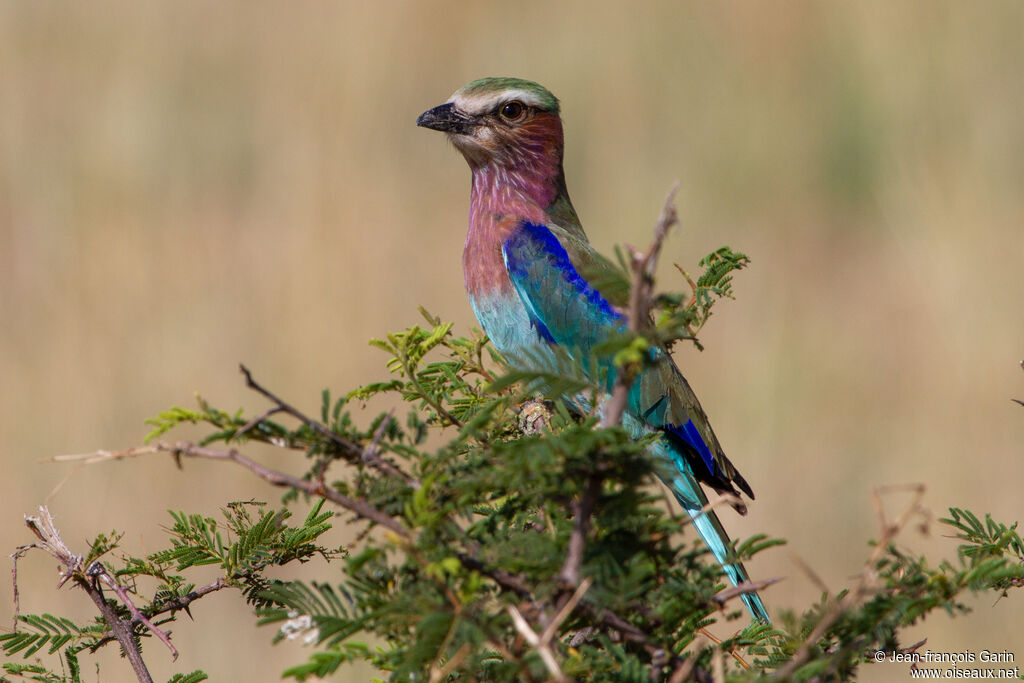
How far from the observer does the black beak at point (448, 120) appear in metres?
4.05

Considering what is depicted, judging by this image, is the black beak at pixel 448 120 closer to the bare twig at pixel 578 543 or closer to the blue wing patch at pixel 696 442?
the blue wing patch at pixel 696 442

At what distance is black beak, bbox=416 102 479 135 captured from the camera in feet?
13.3

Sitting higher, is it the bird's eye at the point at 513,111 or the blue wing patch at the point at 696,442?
the bird's eye at the point at 513,111

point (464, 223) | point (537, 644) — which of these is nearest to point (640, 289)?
point (537, 644)

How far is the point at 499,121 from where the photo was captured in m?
4.20

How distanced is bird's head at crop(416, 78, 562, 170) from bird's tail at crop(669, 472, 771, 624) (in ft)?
4.50

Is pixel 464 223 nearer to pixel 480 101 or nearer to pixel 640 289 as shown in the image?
pixel 480 101

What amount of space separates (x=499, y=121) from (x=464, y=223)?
9.82 ft

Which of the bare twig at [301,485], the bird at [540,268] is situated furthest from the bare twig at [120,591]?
the bird at [540,268]

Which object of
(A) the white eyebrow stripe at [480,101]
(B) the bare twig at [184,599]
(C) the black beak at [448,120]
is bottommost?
(B) the bare twig at [184,599]

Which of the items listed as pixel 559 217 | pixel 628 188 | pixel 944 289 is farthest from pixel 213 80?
pixel 944 289

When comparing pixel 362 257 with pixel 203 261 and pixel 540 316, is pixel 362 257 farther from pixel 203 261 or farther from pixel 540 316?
pixel 540 316

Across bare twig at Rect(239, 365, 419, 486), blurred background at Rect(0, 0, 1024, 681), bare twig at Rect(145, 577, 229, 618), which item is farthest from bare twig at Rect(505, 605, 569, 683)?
blurred background at Rect(0, 0, 1024, 681)

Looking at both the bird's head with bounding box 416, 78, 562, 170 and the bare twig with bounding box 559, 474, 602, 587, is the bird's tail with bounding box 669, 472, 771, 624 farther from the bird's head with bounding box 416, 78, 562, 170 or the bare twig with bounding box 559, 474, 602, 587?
the bare twig with bounding box 559, 474, 602, 587
